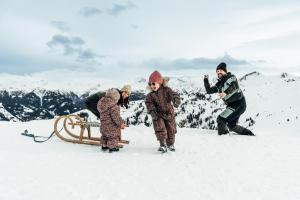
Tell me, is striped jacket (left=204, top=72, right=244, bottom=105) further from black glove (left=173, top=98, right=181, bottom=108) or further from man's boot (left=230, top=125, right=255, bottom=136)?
black glove (left=173, top=98, right=181, bottom=108)

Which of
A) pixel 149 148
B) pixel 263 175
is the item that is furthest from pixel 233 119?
pixel 263 175

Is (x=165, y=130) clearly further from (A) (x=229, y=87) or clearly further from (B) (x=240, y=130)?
(B) (x=240, y=130)

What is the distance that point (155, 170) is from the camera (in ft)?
31.8

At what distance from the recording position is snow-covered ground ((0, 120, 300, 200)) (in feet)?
26.0

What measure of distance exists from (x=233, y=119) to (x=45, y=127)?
7378 millimetres

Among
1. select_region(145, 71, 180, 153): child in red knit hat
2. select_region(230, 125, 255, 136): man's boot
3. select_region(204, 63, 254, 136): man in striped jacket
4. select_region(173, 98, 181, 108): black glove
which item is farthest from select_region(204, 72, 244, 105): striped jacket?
select_region(173, 98, 181, 108): black glove

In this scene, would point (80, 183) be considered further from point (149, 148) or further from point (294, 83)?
point (294, 83)

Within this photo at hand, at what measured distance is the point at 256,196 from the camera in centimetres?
768

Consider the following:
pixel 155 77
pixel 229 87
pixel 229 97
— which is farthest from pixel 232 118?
pixel 155 77

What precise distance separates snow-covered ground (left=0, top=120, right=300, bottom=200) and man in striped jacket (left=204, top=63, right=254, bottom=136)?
21.3 inches

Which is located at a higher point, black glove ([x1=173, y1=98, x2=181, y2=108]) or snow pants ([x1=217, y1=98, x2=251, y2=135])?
black glove ([x1=173, y1=98, x2=181, y2=108])

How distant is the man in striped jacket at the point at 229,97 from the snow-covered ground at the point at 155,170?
54 cm

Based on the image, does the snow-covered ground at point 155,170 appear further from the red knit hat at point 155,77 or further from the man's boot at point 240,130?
the red knit hat at point 155,77

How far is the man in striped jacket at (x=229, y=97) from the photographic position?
14.4 meters
